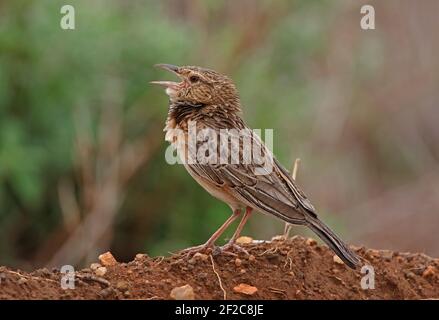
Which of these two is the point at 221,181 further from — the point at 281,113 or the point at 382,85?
the point at 382,85

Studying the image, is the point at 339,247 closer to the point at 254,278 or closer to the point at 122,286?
the point at 254,278

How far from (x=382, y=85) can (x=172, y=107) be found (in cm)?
744

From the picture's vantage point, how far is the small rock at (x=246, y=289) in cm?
592

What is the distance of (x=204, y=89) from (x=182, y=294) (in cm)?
215

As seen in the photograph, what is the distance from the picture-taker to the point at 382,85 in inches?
559

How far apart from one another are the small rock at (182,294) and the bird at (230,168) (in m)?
0.72

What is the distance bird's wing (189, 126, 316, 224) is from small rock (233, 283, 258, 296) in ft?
1.78

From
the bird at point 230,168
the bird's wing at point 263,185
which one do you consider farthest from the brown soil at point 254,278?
the bird's wing at point 263,185

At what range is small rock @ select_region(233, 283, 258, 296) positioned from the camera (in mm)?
5922

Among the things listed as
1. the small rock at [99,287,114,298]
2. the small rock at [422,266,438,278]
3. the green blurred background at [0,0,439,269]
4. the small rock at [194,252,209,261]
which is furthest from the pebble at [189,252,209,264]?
the green blurred background at [0,0,439,269]

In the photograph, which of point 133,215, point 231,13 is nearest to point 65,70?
point 133,215

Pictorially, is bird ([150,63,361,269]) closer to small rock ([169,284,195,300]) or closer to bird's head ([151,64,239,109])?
bird's head ([151,64,239,109])

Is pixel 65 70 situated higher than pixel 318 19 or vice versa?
pixel 318 19

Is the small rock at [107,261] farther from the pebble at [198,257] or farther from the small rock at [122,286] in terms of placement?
the pebble at [198,257]
